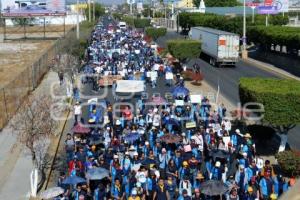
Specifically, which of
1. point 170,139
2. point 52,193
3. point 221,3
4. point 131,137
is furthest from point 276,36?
point 221,3

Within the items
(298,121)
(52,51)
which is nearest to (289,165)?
(298,121)

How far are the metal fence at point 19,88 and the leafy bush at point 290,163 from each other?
13793 mm

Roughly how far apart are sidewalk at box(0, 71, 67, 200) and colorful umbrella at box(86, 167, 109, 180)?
8.27ft

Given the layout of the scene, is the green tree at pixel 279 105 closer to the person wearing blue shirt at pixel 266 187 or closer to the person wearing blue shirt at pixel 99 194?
the person wearing blue shirt at pixel 266 187

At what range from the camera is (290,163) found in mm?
17375

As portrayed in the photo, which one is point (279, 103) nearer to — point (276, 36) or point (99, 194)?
point (99, 194)

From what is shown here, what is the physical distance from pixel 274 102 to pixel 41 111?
331 inches

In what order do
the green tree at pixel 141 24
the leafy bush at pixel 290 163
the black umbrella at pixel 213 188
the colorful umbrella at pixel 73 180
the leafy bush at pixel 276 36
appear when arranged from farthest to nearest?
the green tree at pixel 141 24 < the leafy bush at pixel 276 36 < the leafy bush at pixel 290 163 < the colorful umbrella at pixel 73 180 < the black umbrella at pixel 213 188

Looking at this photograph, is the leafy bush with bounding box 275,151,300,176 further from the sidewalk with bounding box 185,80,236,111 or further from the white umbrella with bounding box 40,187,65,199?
the sidewalk with bounding box 185,80,236,111

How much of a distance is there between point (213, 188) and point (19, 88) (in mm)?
22541

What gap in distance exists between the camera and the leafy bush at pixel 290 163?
17297mm

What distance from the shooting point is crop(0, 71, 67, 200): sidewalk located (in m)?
16.5

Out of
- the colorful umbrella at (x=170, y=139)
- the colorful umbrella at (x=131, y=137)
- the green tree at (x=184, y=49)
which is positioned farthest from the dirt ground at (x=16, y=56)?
the colorful umbrella at (x=170, y=139)

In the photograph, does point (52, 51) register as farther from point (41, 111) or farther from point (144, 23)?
point (144, 23)
